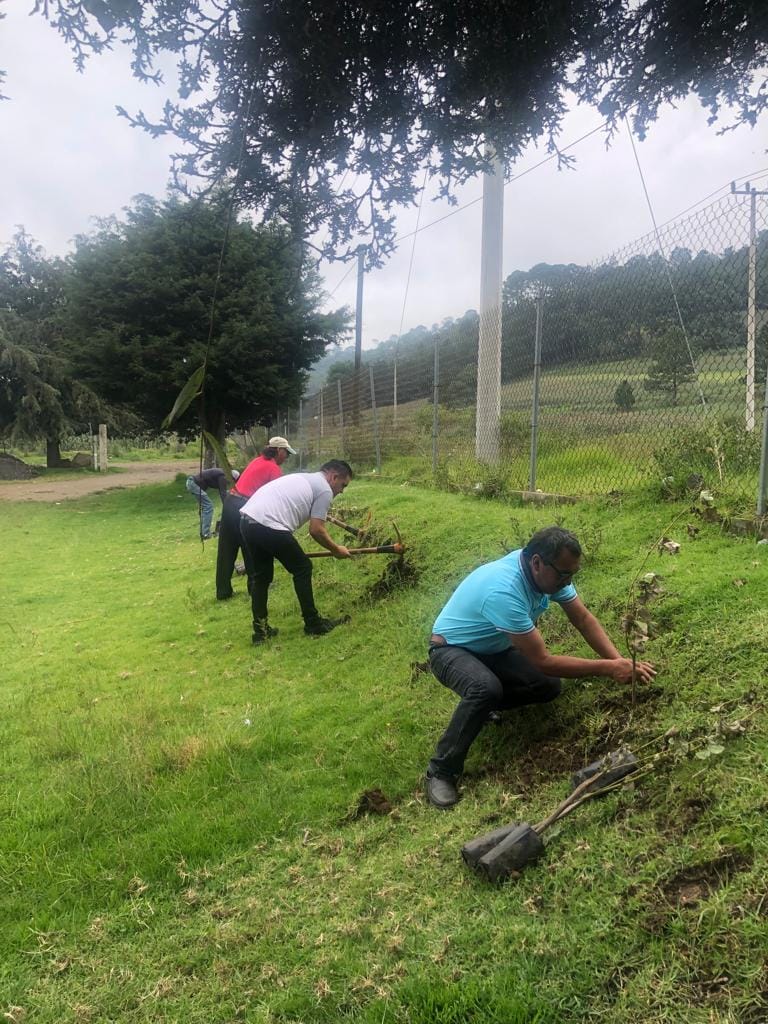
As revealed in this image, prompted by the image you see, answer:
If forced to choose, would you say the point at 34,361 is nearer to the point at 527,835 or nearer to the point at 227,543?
the point at 227,543

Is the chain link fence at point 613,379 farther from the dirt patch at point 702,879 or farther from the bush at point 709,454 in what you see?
the dirt patch at point 702,879

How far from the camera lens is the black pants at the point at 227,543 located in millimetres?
7270

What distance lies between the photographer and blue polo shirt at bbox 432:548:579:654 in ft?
10.3

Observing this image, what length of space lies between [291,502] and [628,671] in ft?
11.1

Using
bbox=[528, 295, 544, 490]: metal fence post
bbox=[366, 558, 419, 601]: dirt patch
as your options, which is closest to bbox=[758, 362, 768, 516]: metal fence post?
bbox=[366, 558, 419, 601]: dirt patch

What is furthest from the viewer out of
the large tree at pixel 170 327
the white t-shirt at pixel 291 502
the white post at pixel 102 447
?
the white post at pixel 102 447

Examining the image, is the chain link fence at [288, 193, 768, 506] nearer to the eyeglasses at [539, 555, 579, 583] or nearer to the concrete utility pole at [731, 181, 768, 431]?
the concrete utility pole at [731, 181, 768, 431]

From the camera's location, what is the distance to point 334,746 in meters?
3.87

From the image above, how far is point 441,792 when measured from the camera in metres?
3.13

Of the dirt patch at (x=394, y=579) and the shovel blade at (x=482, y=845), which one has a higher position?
the dirt patch at (x=394, y=579)

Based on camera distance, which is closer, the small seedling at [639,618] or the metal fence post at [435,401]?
the small seedling at [639,618]

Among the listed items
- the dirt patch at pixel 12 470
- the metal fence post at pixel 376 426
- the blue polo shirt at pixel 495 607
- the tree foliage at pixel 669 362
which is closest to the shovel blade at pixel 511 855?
the blue polo shirt at pixel 495 607

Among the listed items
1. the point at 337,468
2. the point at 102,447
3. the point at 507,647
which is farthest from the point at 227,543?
the point at 102,447

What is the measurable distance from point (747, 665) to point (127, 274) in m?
15.7
